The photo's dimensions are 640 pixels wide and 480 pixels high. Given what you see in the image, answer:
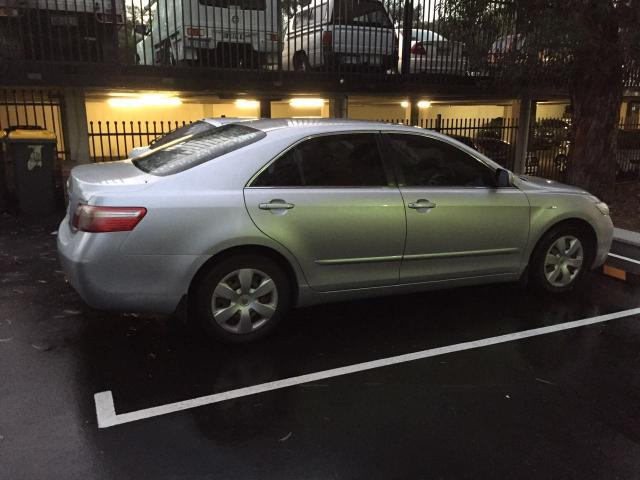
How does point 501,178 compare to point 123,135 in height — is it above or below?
below

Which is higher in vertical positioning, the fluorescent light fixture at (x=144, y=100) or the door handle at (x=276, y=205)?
the fluorescent light fixture at (x=144, y=100)

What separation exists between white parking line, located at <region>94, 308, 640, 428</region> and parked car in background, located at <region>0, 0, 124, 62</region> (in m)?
7.83

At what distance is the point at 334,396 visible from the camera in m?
3.56

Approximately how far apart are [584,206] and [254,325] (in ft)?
10.7

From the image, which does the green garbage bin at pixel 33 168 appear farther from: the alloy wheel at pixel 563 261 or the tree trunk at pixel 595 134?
the tree trunk at pixel 595 134

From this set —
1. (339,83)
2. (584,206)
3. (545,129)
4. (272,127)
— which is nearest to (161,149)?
(272,127)

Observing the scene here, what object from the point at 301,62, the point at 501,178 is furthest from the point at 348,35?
the point at 501,178

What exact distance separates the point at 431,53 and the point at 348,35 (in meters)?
1.90

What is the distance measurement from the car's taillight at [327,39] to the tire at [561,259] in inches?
293

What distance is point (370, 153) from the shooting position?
15.0 feet

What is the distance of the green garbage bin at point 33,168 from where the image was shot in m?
8.59

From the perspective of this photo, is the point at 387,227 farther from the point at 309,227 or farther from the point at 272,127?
the point at 272,127

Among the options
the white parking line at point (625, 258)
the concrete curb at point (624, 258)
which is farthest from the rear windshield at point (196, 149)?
the white parking line at point (625, 258)

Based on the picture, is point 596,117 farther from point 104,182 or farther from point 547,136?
point 104,182
